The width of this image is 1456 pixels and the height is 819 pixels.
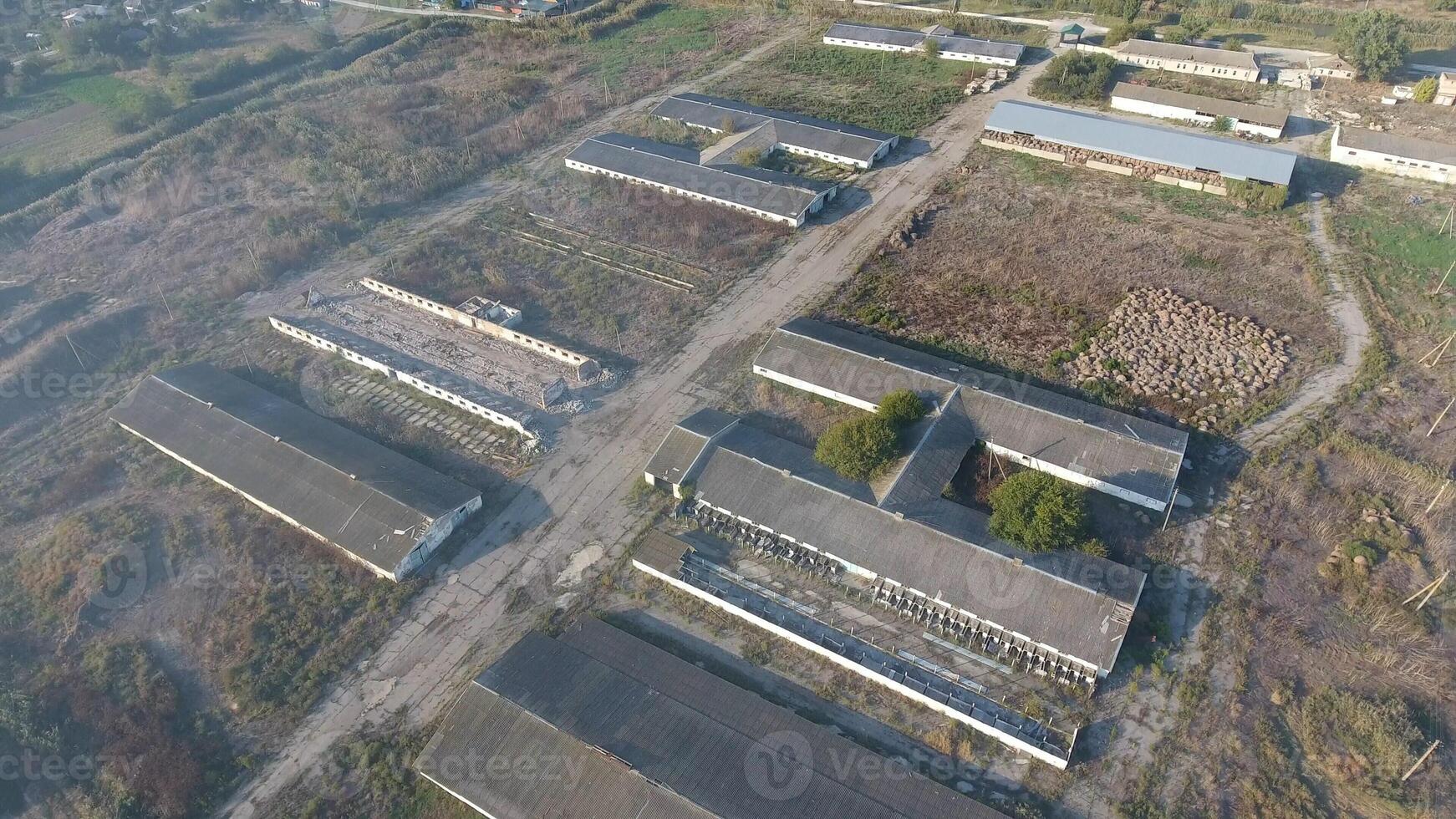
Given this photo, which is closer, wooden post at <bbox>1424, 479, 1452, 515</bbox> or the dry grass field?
wooden post at <bbox>1424, 479, 1452, 515</bbox>

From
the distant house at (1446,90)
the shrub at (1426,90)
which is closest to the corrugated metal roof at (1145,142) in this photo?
the shrub at (1426,90)

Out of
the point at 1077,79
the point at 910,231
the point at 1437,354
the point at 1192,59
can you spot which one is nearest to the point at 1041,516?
the point at 1437,354

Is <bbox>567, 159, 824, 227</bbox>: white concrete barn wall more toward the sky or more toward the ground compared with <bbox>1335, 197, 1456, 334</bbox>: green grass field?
more toward the sky

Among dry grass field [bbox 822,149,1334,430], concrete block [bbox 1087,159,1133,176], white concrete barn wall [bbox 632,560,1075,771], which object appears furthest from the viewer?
concrete block [bbox 1087,159,1133,176]

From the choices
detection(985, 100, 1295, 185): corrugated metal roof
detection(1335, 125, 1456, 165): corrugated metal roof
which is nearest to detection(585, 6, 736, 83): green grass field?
detection(985, 100, 1295, 185): corrugated metal roof

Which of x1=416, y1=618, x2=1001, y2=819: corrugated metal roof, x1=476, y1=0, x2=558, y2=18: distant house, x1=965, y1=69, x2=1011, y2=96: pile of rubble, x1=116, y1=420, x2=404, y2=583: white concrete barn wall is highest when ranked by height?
x1=476, y1=0, x2=558, y2=18: distant house

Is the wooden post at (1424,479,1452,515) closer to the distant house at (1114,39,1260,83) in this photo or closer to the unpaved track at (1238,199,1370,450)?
the unpaved track at (1238,199,1370,450)

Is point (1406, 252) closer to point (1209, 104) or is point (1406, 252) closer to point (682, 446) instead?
point (1209, 104)

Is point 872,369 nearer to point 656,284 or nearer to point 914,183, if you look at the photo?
point 656,284
